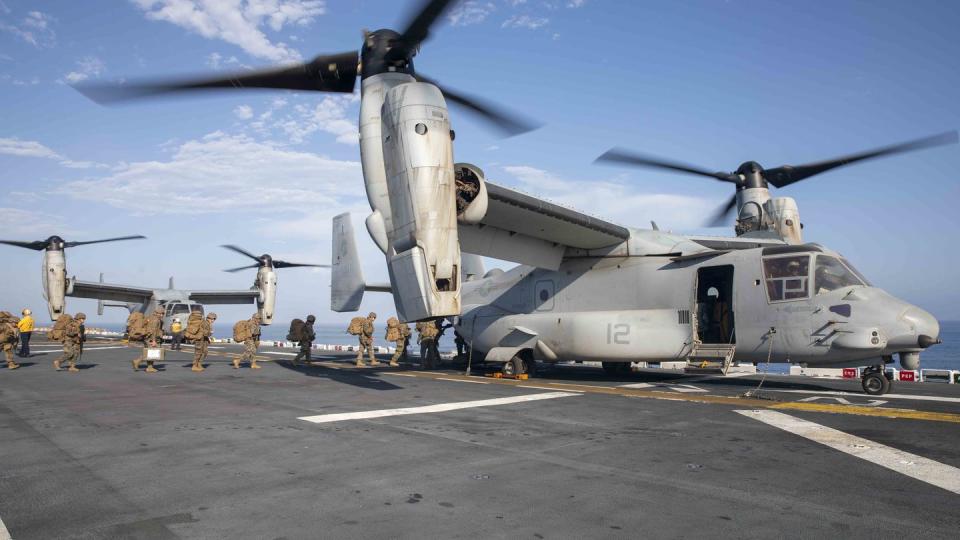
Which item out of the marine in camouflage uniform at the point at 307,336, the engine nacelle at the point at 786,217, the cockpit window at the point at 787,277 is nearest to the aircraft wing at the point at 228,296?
the marine in camouflage uniform at the point at 307,336

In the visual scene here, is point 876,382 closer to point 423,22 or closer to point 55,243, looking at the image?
point 423,22

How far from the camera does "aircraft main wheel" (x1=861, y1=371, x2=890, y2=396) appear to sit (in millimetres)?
11789

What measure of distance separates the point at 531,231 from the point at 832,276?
7.15 metres

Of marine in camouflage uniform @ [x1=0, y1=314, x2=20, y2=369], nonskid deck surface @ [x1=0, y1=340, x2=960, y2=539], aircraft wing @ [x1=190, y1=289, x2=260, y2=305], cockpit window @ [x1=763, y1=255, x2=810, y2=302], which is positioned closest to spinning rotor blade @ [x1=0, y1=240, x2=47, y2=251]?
aircraft wing @ [x1=190, y1=289, x2=260, y2=305]

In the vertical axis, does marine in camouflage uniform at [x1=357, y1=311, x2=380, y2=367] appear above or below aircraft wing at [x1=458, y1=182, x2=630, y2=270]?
below

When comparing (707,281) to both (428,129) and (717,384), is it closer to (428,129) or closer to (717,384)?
(717,384)

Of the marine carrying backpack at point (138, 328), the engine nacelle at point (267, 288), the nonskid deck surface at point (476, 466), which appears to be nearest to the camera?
the nonskid deck surface at point (476, 466)

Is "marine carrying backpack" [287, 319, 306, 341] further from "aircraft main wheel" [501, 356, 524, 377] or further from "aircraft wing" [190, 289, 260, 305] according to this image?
"aircraft wing" [190, 289, 260, 305]

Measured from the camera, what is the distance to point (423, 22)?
38.3 feet

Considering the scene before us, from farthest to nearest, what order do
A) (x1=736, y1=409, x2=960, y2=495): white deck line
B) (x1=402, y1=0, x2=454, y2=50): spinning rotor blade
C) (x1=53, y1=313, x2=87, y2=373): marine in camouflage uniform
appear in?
(x1=53, y1=313, x2=87, y2=373): marine in camouflage uniform
(x1=402, y1=0, x2=454, y2=50): spinning rotor blade
(x1=736, y1=409, x2=960, y2=495): white deck line

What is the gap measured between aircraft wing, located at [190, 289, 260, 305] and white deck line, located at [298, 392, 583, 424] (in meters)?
35.4

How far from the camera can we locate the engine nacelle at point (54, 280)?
110 ft

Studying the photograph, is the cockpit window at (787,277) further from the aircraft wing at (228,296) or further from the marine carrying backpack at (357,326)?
the aircraft wing at (228,296)

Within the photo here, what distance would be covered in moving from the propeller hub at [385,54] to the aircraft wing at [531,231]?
10.8 ft
